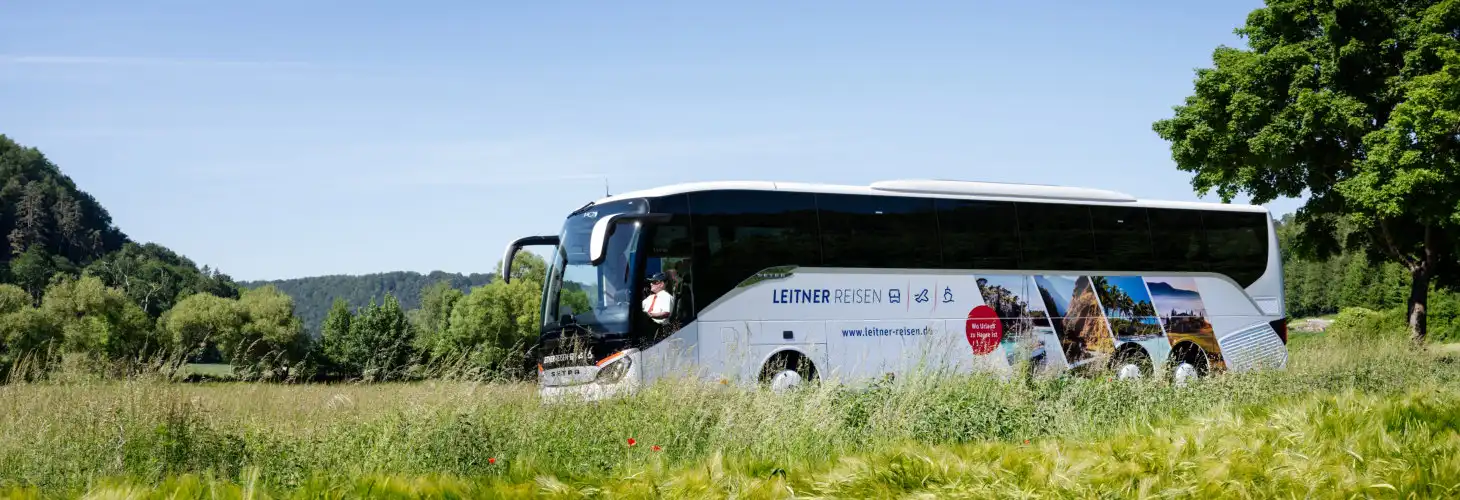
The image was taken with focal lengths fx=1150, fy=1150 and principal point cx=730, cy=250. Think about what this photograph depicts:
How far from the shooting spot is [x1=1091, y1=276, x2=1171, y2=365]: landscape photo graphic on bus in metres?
17.8

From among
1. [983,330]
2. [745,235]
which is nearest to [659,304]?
[745,235]

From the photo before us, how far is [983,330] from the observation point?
16.6 metres

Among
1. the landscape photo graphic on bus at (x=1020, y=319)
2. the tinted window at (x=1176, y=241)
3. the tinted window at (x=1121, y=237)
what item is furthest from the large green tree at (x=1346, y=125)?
the landscape photo graphic on bus at (x=1020, y=319)

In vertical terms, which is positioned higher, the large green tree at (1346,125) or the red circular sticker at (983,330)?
the large green tree at (1346,125)

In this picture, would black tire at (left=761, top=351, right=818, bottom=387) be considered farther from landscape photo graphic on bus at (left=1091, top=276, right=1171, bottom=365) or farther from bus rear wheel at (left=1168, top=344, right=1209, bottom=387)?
bus rear wheel at (left=1168, top=344, right=1209, bottom=387)

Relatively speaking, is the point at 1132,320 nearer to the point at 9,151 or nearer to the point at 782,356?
the point at 782,356

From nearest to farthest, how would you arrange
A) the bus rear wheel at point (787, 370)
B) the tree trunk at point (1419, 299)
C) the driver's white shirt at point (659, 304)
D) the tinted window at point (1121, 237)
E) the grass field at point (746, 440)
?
1. the grass field at point (746, 440)
2. the driver's white shirt at point (659, 304)
3. the bus rear wheel at point (787, 370)
4. the tinted window at point (1121, 237)
5. the tree trunk at point (1419, 299)

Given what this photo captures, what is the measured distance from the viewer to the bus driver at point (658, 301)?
14.6 metres

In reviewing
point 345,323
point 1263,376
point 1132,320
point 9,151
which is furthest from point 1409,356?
point 9,151

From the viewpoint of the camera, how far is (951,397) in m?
11.5

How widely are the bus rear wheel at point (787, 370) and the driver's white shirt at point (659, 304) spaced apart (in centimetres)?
154

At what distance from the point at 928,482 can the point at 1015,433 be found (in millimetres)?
5259

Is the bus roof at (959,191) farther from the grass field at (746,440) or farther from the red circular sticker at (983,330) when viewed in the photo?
the grass field at (746,440)

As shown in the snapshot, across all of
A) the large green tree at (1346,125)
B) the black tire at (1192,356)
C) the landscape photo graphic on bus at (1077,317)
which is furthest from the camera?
the large green tree at (1346,125)
